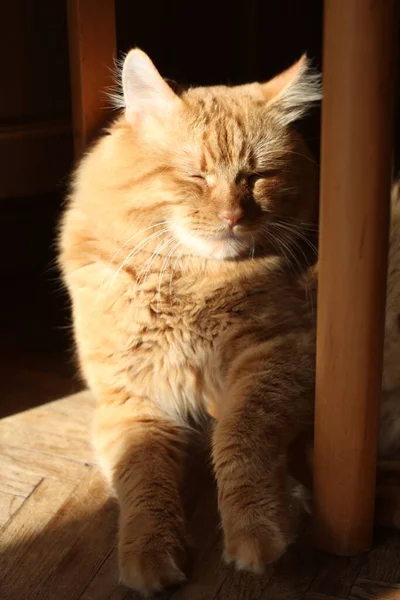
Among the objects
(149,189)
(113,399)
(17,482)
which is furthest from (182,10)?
(17,482)

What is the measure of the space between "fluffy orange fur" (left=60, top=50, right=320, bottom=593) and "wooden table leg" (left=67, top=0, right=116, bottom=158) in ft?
0.51

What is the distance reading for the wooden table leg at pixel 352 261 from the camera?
987 mm

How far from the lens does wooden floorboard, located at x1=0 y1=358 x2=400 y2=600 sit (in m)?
1.18

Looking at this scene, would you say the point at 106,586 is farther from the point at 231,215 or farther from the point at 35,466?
the point at 231,215

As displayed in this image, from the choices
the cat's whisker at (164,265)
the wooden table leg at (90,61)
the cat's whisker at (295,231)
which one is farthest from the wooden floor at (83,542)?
the wooden table leg at (90,61)

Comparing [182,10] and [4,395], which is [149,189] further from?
[182,10]

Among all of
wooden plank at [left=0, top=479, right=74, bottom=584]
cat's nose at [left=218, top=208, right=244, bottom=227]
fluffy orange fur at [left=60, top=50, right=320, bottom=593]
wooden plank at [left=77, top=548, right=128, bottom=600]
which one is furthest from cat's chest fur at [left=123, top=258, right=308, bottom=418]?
wooden plank at [left=77, top=548, right=128, bottom=600]

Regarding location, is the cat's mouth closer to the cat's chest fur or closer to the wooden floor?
the cat's chest fur

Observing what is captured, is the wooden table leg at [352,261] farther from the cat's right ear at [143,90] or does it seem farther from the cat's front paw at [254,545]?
the cat's right ear at [143,90]

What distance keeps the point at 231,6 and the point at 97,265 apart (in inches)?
53.6

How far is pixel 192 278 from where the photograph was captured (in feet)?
4.79

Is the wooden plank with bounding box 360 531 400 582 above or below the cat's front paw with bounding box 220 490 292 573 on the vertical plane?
below

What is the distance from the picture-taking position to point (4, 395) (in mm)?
1780

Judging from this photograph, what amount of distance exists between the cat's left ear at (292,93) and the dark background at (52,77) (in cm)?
26
